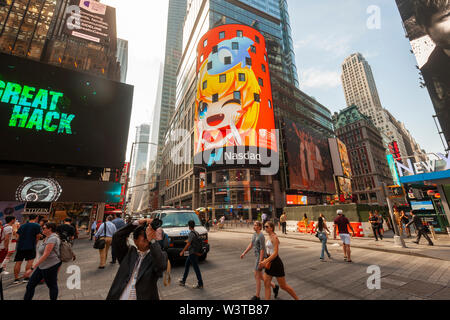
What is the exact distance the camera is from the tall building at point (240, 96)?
43281 mm

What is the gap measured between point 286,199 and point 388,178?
275 ft

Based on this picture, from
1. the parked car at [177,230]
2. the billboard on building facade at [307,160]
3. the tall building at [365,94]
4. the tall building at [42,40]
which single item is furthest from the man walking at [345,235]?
the tall building at [365,94]

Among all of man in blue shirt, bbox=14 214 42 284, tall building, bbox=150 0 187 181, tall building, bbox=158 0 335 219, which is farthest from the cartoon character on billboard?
tall building, bbox=150 0 187 181

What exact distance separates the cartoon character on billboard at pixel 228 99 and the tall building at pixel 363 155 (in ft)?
233

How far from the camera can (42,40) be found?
32.4 meters

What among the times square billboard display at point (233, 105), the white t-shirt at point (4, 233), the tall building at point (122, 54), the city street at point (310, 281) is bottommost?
the city street at point (310, 281)

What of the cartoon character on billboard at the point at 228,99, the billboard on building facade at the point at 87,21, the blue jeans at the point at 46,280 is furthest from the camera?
the cartoon character on billboard at the point at 228,99

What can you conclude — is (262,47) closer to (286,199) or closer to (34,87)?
(286,199)

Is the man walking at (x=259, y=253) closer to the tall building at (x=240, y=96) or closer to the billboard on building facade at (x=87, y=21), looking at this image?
the tall building at (x=240, y=96)

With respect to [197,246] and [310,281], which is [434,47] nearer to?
[310,281]

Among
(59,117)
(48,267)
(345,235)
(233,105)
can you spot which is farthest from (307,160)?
(48,267)

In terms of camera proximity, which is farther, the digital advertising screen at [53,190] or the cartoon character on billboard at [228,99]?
the cartoon character on billboard at [228,99]

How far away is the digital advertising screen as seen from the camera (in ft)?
56.7

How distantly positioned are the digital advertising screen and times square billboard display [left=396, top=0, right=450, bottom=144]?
52361 millimetres
